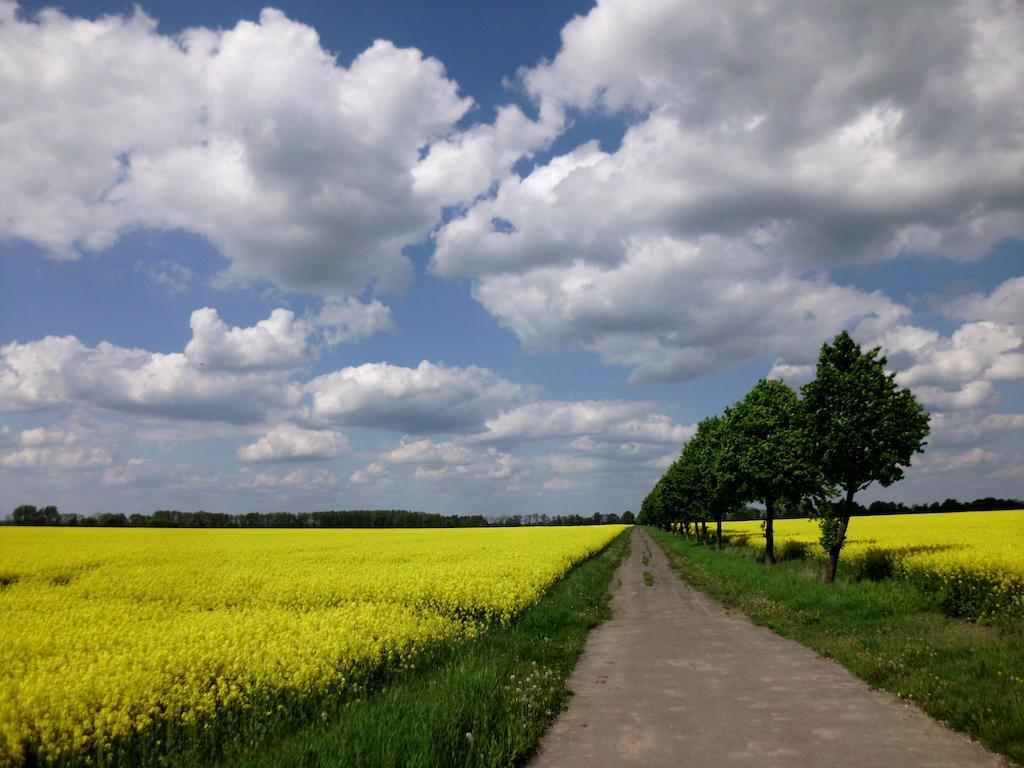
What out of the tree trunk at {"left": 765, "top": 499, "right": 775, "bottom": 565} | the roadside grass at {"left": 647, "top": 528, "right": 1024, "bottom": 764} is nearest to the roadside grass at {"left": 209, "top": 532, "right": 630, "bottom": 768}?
the roadside grass at {"left": 647, "top": 528, "right": 1024, "bottom": 764}

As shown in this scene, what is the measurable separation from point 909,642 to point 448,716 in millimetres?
9408

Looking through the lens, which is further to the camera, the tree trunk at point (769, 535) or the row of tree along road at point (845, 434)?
the tree trunk at point (769, 535)

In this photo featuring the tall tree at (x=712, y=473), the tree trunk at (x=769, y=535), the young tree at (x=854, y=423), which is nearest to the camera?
the young tree at (x=854, y=423)

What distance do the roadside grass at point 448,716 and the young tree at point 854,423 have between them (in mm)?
12290

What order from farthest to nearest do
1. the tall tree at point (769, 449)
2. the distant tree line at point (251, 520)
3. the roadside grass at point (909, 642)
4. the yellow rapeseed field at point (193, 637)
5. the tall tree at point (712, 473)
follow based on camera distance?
the distant tree line at point (251, 520), the tall tree at point (712, 473), the tall tree at point (769, 449), the roadside grass at point (909, 642), the yellow rapeseed field at point (193, 637)

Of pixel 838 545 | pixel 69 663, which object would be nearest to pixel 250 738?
pixel 69 663

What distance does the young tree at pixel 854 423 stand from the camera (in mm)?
18391

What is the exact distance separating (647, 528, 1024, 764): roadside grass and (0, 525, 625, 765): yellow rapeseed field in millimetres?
7037

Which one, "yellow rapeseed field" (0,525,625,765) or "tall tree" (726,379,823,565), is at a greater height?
"tall tree" (726,379,823,565)

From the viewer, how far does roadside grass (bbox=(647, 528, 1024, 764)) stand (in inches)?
285

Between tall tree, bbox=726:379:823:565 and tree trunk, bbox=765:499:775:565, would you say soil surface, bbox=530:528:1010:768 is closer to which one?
tall tree, bbox=726:379:823:565

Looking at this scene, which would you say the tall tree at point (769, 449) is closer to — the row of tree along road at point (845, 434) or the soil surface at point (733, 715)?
the row of tree along road at point (845, 434)

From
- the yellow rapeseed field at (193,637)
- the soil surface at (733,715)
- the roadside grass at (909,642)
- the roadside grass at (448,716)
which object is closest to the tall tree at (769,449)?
the roadside grass at (909,642)

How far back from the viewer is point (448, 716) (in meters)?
6.89
